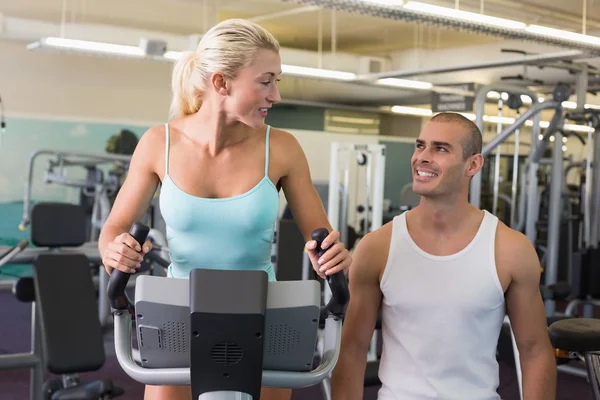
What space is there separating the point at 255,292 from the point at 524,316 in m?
0.76

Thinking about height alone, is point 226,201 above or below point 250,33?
below

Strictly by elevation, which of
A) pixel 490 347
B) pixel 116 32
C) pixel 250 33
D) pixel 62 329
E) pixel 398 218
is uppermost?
pixel 116 32

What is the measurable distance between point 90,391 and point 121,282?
1.91 m

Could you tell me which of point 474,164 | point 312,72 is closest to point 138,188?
point 474,164

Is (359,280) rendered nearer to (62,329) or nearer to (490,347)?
(490,347)

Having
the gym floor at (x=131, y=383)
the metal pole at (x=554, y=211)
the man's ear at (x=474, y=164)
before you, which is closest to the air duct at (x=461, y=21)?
the metal pole at (x=554, y=211)

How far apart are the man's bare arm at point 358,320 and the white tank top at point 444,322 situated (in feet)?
0.11

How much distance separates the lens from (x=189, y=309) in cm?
127

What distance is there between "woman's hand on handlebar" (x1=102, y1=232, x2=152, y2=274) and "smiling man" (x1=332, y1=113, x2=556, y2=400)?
0.64 m

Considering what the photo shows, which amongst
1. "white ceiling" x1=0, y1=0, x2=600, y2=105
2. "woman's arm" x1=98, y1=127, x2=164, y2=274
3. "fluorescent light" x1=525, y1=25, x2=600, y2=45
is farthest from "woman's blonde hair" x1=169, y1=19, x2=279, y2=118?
"white ceiling" x1=0, y1=0, x2=600, y2=105

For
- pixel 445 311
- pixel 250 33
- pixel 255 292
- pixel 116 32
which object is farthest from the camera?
pixel 116 32

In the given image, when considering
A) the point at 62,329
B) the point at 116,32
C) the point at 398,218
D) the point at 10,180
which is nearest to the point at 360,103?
the point at 116,32

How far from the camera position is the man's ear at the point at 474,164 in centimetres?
184

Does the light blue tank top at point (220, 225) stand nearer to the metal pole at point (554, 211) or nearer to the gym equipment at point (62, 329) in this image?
the gym equipment at point (62, 329)
